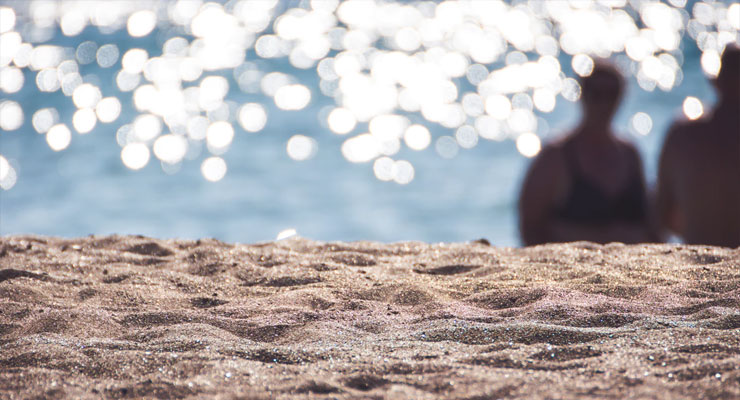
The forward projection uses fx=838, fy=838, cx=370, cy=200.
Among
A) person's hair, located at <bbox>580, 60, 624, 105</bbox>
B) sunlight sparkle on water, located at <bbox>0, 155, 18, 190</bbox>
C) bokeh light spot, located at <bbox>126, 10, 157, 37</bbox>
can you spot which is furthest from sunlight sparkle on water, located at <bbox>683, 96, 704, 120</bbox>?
bokeh light spot, located at <bbox>126, 10, 157, 37</bbox>

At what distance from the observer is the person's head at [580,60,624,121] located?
5.24 metres

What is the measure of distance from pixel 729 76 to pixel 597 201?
109 centimetres

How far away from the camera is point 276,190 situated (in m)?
13.2

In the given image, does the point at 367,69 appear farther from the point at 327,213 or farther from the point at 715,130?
the point at 715,130

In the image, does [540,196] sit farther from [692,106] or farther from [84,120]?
[84,120]

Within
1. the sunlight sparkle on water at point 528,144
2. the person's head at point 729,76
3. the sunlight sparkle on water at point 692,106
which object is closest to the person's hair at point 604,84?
the person's head at point 729,76

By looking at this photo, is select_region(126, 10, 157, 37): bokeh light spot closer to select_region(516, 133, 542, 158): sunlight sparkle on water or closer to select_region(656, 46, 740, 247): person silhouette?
select_region(516, 133, 542, 158): sunlight sparkle on water

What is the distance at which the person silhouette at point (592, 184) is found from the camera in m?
5.14

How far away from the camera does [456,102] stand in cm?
1573

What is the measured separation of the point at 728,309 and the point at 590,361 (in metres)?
0.71

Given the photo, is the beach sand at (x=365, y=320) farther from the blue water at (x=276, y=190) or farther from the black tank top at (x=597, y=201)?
the blue water at (x=276, y=190)

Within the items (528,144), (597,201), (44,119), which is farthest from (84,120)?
(597,201)

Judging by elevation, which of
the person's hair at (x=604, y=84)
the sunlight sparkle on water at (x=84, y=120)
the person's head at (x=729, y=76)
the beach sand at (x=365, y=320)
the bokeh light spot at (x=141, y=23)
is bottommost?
the beach sand at (x=365, y=320)

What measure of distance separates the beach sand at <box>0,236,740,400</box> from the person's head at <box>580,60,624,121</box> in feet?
5.39
